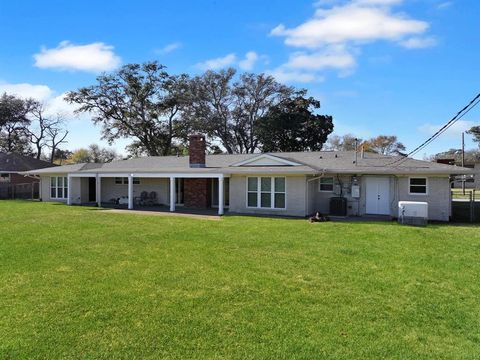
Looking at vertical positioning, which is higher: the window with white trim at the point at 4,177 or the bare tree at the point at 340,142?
the bare tree at the point at 340,142

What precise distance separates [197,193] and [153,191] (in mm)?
3467

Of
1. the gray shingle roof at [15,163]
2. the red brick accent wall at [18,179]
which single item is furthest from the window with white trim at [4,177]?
the gray shingle roof at [15,163]

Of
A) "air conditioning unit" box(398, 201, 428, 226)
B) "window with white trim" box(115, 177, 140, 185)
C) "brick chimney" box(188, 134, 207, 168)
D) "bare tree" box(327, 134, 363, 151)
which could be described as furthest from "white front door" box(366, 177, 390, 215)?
"bare tree" box(327, 134, 363, 151)

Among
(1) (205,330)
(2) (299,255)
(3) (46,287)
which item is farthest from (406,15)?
(3) (46,287)

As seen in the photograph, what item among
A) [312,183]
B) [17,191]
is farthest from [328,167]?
[17,191]

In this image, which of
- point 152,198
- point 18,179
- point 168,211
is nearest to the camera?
point 168,211

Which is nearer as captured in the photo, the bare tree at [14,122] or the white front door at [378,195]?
the white front door at [378,195]

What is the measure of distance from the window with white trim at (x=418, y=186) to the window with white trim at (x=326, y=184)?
3.44 meters

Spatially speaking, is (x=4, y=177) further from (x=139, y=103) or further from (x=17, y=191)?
(x=139, y=103)

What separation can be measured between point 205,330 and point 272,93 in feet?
136

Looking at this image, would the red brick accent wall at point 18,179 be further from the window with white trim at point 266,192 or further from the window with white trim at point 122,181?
the window with white trim at point 266,192

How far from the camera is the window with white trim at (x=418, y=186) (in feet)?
54.3

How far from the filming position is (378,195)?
17547 mm

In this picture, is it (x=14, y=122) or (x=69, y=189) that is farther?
(x=14, y=122)
